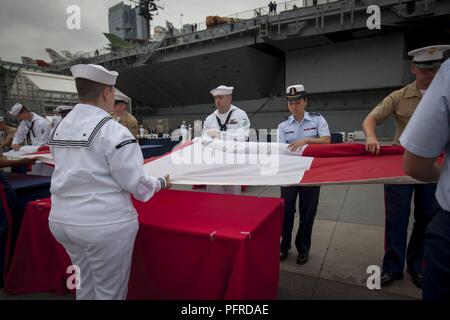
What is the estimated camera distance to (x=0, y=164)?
2332 millimetres

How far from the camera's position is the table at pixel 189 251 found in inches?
63.4

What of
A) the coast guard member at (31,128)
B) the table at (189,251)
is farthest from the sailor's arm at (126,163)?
the coast guard member at (31,128)

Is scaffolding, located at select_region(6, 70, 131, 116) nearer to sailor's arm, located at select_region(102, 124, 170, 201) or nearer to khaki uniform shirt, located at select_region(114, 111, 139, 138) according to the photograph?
khaki uniform shirt, located at select_region(114, 111, 139, 138)

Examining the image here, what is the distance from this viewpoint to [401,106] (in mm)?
2504

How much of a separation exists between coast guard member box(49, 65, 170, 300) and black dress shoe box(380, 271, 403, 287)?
2.20 meters

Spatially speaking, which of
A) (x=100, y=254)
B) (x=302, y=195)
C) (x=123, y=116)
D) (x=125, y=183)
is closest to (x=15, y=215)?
(x=100, y=254)

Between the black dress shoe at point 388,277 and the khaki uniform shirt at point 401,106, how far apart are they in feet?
3.85

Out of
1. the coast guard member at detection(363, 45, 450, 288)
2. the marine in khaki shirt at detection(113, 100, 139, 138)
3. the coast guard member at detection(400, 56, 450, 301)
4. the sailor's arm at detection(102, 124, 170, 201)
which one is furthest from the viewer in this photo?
the marine in khaki shirt at detection(113, 100, 139, 138)

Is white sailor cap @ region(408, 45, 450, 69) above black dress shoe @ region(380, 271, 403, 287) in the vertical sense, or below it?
above

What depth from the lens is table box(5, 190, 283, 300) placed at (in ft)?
5.28

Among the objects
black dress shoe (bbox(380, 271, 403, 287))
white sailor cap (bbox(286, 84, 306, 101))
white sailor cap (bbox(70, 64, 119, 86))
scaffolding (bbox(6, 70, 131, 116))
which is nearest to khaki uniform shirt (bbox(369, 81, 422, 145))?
white sailor cap (bbox(286, 84, 306, 101))

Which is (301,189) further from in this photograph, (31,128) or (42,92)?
(42,92)

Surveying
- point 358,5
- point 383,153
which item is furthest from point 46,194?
point 358,5

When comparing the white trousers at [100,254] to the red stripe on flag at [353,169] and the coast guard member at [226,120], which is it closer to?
the red stripe on flag at [353,169]
